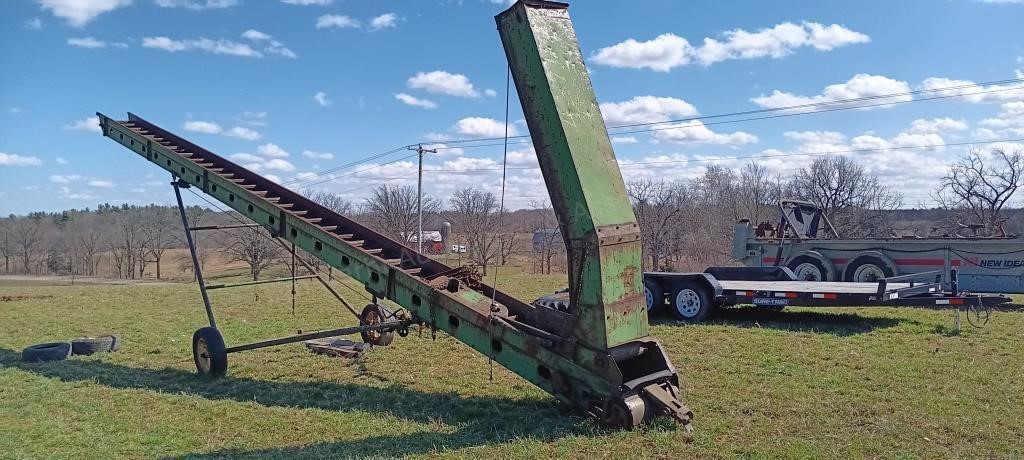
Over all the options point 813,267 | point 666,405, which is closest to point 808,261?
point 813,267

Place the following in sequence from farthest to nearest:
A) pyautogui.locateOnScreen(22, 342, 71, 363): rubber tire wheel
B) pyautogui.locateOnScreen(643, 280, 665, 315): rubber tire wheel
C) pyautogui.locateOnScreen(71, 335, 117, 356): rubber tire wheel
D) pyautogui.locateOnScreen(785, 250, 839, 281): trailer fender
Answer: pyautogui.locateOnScreen(785, 250, 839, 281): trailer fender, pyautogui.locateOnScreen(643, 280, 665, 315): rubber tire wheel, pyautogui.locateOnScreen(71, 335, 117, 356): rubber tire wheel, pyautogui.locateOnScreen(22, 342, 71, 363): rubber tire wheel

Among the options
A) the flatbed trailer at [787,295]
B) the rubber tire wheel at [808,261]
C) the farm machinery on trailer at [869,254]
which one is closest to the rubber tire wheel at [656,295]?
the flatbed trailer at [787,295]

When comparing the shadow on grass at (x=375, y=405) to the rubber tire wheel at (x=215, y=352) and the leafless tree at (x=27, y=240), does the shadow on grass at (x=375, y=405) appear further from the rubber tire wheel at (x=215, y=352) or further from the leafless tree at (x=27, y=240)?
the leafless tree at (x=27, y=240)

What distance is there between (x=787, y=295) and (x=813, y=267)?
589 centimetres

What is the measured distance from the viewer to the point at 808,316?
12.2 meters

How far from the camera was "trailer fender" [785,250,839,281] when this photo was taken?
16.0 m

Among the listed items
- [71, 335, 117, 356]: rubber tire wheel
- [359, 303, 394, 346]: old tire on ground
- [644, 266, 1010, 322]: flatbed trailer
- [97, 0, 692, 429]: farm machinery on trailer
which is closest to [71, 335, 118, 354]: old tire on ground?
[71, 335, 117, 356]: rubber tire wheel

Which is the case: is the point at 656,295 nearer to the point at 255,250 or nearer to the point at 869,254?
the point at 869,254

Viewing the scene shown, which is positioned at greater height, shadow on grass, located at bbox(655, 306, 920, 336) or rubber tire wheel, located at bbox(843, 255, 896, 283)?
rubber tire wheel, located at bbox(843, 255, 896, 283)

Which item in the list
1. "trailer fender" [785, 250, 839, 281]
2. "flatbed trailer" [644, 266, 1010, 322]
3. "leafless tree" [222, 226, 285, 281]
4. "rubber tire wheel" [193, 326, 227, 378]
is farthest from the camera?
"leafless tree" [222, 226, 285, 281]

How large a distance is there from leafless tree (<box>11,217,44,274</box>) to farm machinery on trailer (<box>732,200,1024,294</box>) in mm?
64478

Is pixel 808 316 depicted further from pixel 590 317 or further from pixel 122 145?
pixel 122 145

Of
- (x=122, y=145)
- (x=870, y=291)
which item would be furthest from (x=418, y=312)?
(x=870, y=291)

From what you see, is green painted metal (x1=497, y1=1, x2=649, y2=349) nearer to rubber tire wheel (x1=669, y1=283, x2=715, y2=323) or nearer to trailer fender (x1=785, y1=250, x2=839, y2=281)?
rubber tire wheel (x1=669, y1=283, x2=715, y2=323)
